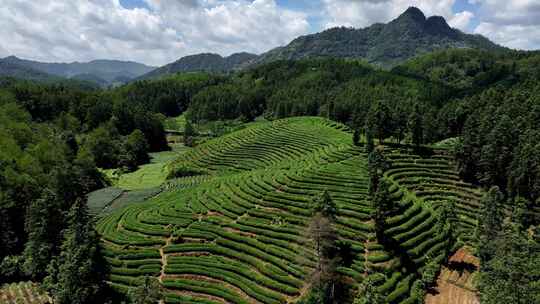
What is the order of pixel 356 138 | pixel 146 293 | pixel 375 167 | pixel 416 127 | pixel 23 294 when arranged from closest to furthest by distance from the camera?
pixel 146 293 → pixel 23 294 → pixel 375 167 → pixel 416 127 → pixel 356 138

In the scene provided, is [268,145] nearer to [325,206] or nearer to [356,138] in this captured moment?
[356,138]

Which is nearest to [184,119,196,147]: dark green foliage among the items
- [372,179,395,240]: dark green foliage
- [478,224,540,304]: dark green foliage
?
[372,179,395,240]: dark green foliage

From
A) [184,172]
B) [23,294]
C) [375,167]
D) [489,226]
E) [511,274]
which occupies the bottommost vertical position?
[23,294]

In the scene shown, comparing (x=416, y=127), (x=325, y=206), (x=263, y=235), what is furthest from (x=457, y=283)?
(x=416, y=127)

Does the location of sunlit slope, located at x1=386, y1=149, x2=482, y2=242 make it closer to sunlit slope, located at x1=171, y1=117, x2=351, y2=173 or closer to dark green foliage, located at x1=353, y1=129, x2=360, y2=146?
dark green foliage, located at x1=353, y1=129, x2=360, y2=146

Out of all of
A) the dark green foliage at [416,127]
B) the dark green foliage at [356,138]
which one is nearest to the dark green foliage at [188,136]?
the dark green foliage at [356,138]

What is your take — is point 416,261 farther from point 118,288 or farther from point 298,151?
point 298,151

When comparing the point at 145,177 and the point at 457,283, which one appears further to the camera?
the point at 145,177
